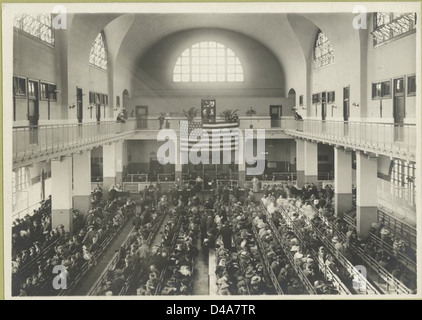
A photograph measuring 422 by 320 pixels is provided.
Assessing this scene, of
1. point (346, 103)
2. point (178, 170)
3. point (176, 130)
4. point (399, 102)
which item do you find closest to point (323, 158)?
point (346, 103)

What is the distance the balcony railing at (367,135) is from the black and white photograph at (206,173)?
9cm

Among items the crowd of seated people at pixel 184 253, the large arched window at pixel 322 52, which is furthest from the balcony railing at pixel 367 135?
the crowd of seated people at pixel 184 253

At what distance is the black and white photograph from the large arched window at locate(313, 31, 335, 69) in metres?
0.16

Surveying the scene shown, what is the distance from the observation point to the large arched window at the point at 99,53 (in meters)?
23.8

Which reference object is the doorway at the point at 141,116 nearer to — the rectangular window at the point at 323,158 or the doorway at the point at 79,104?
the doorway at the point at 79,104

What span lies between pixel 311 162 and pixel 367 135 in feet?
14.1

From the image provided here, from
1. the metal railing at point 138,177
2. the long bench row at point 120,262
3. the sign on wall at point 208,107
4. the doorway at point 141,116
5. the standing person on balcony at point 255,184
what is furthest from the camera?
the sign on wall at point 208,107

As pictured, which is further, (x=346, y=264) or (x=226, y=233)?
(x=226, y=233)

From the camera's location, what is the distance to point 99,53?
80.4 ft

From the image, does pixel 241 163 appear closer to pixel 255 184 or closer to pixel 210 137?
pixel 255 184

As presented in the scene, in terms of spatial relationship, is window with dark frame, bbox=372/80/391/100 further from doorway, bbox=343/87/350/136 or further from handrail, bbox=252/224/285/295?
handrail, bbox=252/224/285/295
